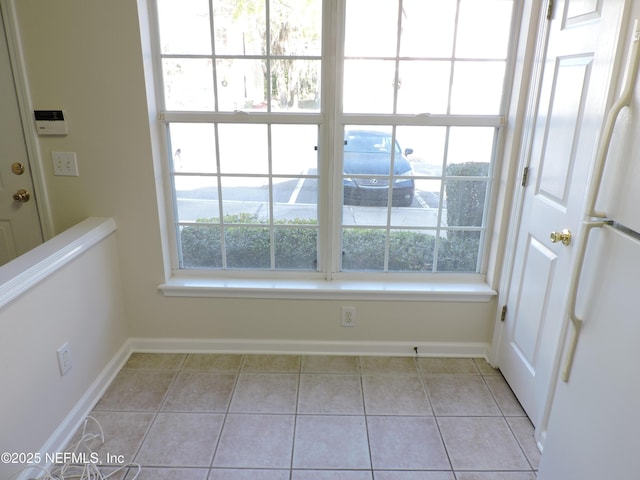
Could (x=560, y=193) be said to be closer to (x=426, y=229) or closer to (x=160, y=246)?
(x=426, y=229)

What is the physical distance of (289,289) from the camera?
2.29 m

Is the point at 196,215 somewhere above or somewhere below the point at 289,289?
above

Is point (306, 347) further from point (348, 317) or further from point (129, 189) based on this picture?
point (129, 189)

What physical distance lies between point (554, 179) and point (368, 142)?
875mm

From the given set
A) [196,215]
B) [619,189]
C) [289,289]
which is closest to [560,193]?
[619,189]

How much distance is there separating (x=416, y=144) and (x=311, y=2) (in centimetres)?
84

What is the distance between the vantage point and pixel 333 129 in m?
2.15

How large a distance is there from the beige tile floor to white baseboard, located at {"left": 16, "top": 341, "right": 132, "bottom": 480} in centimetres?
4

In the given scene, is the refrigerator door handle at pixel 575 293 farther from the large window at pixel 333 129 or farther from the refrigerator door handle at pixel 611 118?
the large window at pixel 333 129

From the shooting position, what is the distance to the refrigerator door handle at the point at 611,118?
3.57ft

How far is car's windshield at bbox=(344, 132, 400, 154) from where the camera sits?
85.8 inches

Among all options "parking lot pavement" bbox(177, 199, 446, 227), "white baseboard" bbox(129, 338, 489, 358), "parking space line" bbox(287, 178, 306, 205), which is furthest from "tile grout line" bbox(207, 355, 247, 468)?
"parking space line" bbox(287, 178, 306, 205)

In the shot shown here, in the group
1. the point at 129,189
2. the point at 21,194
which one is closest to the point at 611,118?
the point at 129,189

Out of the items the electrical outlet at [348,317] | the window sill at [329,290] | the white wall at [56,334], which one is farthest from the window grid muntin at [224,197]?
the white wall at [56,334]
